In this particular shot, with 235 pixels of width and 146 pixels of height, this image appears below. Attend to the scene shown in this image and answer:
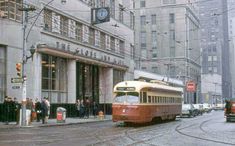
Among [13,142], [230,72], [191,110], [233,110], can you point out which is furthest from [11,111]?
[230,72]

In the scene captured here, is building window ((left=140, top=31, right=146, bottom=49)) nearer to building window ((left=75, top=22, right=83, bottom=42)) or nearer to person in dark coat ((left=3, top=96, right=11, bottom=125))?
building window ((left=75, top=22, right=83, bottom=42))

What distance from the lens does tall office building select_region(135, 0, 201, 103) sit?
104m

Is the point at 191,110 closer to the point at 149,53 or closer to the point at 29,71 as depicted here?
the point at 29,71

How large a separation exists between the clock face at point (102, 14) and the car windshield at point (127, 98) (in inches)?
758

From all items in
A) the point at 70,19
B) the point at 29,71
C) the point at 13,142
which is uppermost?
the point at 70,19

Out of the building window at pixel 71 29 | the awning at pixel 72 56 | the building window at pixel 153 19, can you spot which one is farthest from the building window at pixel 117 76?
the building window at pixel 153 19

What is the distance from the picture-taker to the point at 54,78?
4553cm

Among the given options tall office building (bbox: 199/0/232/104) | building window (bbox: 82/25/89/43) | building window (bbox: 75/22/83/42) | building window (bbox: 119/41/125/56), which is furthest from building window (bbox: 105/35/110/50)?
tall office building (bbox: 199/0/232/104)

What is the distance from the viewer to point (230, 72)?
166250mm

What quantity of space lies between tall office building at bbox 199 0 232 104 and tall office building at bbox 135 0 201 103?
537 inches

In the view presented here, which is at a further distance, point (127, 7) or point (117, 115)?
point (127, 7)

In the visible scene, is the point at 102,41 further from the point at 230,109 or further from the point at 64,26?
the point at 230,109

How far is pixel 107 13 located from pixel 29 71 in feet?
46.0

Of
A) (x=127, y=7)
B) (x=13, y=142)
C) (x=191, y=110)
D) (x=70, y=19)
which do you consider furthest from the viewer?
(x=127, y=7)
